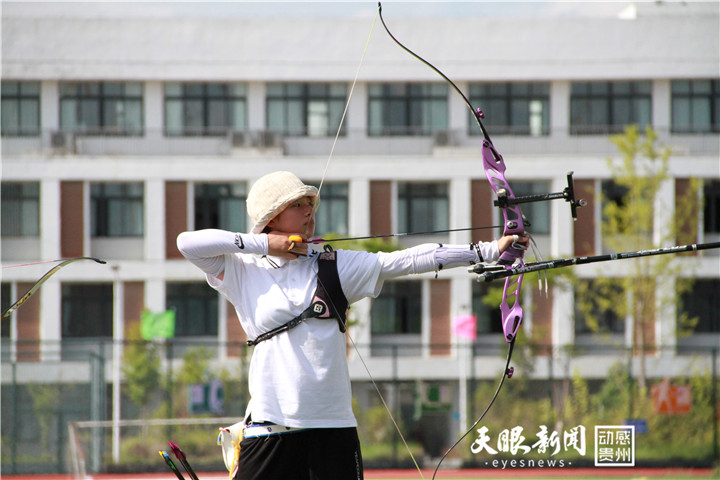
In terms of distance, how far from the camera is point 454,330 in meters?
21.0

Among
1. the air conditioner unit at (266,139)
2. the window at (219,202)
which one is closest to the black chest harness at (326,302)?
the window at (219,202)

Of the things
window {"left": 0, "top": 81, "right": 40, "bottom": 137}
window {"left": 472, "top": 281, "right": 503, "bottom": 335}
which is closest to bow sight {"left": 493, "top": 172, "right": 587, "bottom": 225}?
window {"left": 472, "top": 281, "right": 503, "bottom": 335}

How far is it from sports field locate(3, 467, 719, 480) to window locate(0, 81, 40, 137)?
10.0m

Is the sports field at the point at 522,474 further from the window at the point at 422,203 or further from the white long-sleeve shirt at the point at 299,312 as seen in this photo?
the white long-sleeve shirt at the point at 299,312

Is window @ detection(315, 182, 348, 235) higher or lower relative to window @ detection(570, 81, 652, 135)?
lower

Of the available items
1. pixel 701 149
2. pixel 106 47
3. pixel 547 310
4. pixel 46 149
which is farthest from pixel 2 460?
pixel 701 149

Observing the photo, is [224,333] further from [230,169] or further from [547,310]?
[547,310]

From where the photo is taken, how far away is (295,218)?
9.02 feet

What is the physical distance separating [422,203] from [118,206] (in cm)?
678

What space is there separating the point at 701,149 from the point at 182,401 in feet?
42.9

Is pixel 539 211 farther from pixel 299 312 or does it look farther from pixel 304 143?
pixel 299 312

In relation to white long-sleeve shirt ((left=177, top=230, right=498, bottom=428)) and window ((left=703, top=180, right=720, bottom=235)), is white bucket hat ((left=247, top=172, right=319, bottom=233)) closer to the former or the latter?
white long-sleeve shirt ((left=177, top=230, right=498, bottom=428))

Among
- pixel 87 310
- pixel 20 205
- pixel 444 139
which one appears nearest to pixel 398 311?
pixel 444 139

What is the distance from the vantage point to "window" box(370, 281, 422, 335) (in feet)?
70.9
